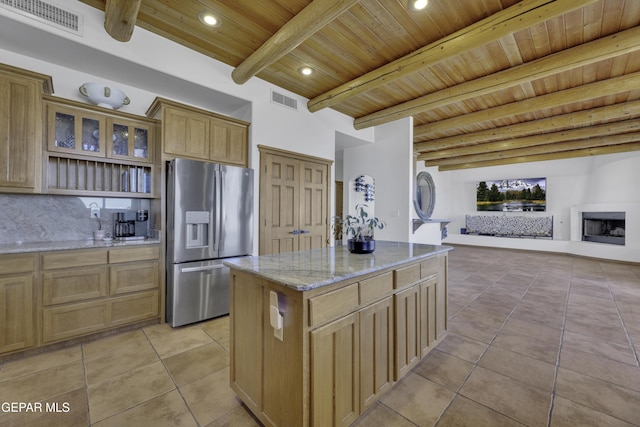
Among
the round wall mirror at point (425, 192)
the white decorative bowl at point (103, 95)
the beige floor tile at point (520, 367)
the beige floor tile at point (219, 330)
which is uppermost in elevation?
the white decorative bowl at point (103, 95)

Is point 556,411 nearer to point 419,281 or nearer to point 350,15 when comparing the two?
Answer: point 419,281

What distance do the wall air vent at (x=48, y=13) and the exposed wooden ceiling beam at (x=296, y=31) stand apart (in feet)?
4.97

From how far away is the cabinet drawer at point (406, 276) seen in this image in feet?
5.99

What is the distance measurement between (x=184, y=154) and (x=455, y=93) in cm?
383

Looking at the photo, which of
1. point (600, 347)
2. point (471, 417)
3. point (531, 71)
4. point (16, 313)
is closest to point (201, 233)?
point (16, 313)

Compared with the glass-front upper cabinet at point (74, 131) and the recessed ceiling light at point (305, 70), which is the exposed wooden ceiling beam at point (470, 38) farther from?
the glass-front upper cabinet at point (74, 131)

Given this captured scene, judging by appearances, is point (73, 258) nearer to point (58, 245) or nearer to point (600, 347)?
point (58, 245)

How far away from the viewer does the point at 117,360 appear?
7.32 feet

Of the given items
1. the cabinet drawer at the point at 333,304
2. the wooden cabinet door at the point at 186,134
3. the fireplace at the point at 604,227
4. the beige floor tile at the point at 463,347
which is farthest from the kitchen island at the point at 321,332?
the fireplace at the point at 604,227

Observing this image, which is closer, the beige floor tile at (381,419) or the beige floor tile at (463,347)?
the beige floor tile at (381,419)

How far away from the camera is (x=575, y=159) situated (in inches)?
298

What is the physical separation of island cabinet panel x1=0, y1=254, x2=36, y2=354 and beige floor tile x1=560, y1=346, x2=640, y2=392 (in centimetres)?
452

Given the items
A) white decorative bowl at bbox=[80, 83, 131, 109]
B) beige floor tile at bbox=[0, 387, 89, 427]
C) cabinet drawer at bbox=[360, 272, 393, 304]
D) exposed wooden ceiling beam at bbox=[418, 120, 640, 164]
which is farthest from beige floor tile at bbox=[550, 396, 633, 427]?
exposed wooden ceiling beam at bbox=[418, 120, 640, 164]

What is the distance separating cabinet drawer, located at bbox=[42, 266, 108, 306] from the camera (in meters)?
2.32
